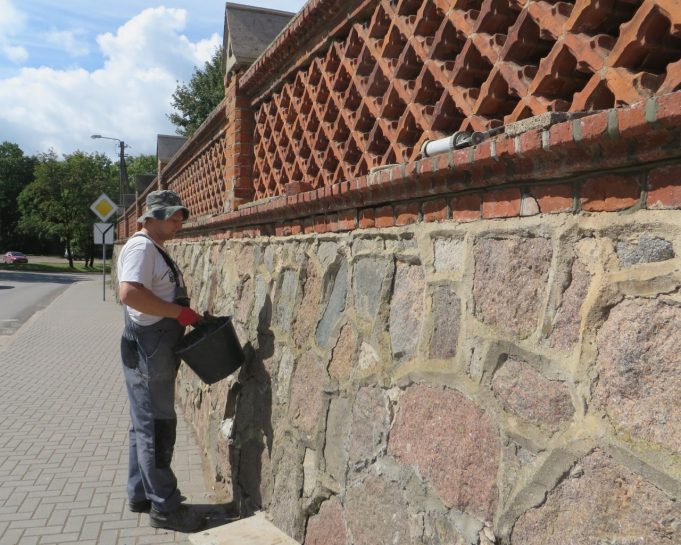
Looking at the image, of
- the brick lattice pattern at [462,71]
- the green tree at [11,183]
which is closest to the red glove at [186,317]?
the brick lattice pattern at [462,71]

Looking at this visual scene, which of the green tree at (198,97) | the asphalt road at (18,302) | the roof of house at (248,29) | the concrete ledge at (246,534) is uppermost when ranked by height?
the green tree at (198,97)

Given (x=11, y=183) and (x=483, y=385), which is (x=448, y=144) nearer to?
(x=483, y=385)

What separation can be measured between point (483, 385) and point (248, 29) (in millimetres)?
4566

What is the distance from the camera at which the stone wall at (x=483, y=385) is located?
4.64 ft

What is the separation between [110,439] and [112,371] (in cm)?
315

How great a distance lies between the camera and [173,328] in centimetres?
391

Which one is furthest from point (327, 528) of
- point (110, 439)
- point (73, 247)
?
point (73, 247)

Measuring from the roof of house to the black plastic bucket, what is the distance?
8.19 ft

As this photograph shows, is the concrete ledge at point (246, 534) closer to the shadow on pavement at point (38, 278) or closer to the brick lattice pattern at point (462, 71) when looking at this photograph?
the brick lattice pattern at point (462, 71)

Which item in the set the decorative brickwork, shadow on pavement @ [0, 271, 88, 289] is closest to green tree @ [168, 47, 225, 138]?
→ shadow on pavement @ [0, 271, 88, 289]

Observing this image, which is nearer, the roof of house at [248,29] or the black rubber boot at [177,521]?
the black rubber boot at [177,521]

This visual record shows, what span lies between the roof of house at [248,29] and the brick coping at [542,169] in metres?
3.07

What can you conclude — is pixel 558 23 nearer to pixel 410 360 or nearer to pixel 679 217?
pixel 679 217

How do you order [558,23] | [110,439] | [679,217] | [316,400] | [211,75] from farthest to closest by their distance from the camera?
1. [211,75]
2. [110,439]
3. [316,400]
4. [558,23]
5. [679,217]
